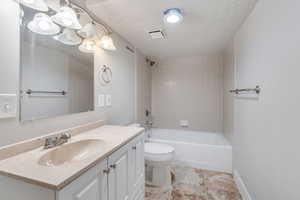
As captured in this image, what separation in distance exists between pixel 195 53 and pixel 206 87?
81cm

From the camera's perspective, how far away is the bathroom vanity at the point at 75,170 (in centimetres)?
62

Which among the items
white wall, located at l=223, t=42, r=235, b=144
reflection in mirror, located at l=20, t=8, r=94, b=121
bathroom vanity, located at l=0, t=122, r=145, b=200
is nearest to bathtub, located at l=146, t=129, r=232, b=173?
white wall, located at l=223, t=42, r=235, b=144

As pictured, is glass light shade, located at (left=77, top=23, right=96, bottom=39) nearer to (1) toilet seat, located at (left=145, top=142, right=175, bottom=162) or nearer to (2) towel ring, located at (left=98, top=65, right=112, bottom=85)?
(2) towel ring, located at (left=98, top=65, right=112, bottom=85)

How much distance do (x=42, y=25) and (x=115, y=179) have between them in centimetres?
130

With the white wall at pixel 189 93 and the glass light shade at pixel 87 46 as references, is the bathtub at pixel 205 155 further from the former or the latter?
the glass light shade at pixel 87 46

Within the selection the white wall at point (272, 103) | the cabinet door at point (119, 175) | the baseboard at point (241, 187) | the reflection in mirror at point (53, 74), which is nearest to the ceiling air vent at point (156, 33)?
the reflection in mirror at point (53, 74)

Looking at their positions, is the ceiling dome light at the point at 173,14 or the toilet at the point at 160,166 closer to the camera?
the ceiling dome light at the point at 173,14

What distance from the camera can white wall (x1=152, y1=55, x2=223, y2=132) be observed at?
10.0 ft

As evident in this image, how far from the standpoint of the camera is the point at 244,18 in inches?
62.2

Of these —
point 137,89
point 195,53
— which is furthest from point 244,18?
point 137,89

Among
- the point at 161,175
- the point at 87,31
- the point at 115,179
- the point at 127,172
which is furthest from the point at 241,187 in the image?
the point at 87,31

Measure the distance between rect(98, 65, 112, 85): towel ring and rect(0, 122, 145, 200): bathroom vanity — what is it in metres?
0.69

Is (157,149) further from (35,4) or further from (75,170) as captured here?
(35,4)

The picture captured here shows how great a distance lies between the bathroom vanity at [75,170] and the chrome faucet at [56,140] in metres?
0.04
